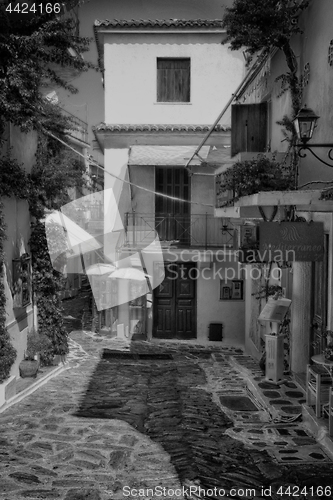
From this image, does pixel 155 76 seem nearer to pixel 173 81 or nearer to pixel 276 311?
pixel 173 81

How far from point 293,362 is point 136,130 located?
10.8 metres

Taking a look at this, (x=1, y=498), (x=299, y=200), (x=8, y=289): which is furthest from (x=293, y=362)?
(x=1, y=498)

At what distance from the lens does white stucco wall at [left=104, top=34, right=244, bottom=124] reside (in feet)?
65.1

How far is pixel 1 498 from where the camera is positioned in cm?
651

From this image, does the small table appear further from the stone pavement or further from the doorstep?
the doorstep

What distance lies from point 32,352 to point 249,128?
8175 millimetres

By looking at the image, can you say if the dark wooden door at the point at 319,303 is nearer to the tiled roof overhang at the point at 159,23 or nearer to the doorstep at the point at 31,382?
the doorstep at the point at 31,382

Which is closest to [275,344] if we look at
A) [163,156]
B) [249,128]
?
[249,128]

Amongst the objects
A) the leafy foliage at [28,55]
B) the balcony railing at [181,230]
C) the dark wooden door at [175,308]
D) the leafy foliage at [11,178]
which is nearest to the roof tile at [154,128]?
the balcony railing at [181,230]

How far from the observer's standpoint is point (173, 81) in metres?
20.2

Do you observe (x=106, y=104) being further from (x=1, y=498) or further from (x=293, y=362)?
(x=1, y=498)

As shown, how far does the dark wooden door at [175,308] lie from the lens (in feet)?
65.7

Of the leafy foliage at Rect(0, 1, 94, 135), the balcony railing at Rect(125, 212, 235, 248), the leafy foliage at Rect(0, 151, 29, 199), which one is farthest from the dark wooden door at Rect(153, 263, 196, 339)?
the leafy foliage at Rect(0, 1, 94, 135)

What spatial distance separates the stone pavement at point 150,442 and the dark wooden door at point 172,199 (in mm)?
7477
